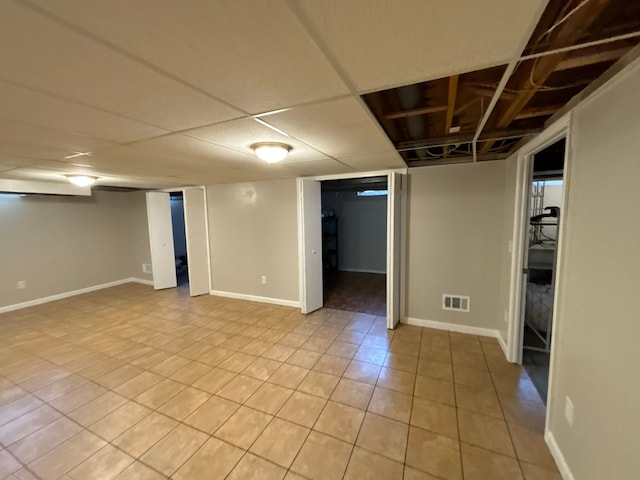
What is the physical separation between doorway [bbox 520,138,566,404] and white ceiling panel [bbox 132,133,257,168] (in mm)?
2772

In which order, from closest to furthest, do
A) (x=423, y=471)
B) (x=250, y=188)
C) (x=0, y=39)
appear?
(x=0, y=39) < (x=423, y=471) < (x=250, y=188)

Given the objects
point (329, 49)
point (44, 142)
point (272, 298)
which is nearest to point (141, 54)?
point (329, 49)

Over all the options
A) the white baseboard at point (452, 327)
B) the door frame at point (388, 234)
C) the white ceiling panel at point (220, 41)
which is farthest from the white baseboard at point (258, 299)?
the white ceiling panel at point (220, 41)

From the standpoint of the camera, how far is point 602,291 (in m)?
1.25

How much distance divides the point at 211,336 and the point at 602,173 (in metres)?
3.88

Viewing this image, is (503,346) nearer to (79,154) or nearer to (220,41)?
(220,41)

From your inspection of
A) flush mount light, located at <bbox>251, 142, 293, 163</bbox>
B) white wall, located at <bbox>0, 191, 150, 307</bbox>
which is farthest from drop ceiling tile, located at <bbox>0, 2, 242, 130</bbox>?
white wall, located at <bbox>0, 191, 150, 307</bbox>

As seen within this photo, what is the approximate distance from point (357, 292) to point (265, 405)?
3251 millimetres

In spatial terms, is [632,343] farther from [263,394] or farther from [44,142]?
[44,142]

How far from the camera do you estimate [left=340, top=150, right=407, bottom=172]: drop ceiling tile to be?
2.62 meters

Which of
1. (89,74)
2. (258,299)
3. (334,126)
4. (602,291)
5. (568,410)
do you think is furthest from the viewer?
(258,299)

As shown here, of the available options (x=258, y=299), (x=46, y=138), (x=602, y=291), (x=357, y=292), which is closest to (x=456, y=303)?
(x=357, y=292)

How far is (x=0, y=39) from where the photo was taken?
2.66 feet

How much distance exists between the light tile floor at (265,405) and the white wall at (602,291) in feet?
1.75
